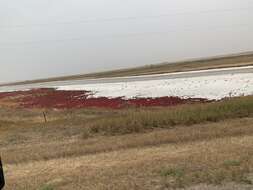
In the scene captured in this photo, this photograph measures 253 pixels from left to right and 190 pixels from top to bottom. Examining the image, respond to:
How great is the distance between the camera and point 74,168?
14.5m

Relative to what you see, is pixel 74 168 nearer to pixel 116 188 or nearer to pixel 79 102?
pixel 116 188

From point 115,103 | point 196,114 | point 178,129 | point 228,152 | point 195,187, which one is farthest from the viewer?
point 115,103

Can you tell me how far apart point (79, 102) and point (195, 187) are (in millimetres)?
37255

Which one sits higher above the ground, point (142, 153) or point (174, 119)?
point (174, 119)

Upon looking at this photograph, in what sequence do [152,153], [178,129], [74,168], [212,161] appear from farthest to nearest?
1. [178,129]
2. [152,153]
3. [74,168]
4. [212,161]

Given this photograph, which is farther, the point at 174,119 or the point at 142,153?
the point at 174,119

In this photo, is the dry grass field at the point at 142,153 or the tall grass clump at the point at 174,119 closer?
the dry grass field at the point at 142,153

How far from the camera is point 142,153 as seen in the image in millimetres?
16016

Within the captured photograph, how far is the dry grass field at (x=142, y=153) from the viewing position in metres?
11.0

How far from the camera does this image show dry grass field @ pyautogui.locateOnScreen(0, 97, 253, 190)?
11008 mm

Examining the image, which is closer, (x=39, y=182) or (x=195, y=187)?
(x=195, y=187)

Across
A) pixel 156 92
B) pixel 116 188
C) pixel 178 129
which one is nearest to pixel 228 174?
pixel 116 188

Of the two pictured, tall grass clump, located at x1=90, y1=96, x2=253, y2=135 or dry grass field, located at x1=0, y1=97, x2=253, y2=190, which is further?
tall grass clump, located at x1=90, y1=96, x2=253, y2=135

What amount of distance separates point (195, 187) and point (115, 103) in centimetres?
3165
